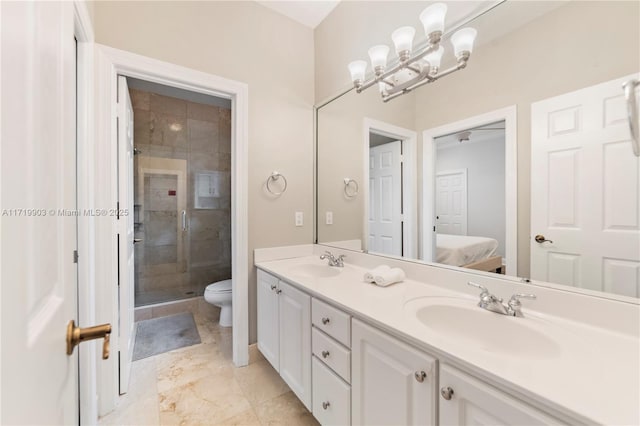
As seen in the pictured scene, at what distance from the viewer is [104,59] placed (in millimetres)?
1496

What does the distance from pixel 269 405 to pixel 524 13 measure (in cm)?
234

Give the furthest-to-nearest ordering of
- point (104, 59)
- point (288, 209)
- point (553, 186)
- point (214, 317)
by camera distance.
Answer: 1. point (214, 317)
2. point (288, 209)
3. point (104, 59)
4. point (553, 186)

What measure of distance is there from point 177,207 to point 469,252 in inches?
125

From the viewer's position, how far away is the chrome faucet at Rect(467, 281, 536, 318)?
1007 mm

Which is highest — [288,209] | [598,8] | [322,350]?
[598,8]

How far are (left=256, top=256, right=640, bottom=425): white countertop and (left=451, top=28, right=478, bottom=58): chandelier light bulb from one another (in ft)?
3.79

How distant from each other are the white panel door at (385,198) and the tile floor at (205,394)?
109 cm

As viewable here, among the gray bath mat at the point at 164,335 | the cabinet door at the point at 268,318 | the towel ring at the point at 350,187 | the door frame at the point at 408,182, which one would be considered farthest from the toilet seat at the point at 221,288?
→ the door frame at the point at 408,182

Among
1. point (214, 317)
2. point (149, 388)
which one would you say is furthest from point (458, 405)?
point (214, 317)

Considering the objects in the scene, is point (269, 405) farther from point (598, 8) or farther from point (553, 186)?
point (598, 8)

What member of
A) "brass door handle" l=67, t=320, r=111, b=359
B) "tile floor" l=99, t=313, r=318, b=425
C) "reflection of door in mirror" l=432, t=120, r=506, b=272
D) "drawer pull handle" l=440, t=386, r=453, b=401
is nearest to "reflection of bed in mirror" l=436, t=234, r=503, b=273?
"reflection of door in mirror" l=432, t=120, r=506, b=272

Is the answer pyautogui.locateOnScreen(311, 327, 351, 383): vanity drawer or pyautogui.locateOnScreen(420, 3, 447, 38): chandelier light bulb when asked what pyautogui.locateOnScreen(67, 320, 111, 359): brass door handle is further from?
pyautogui.locateOnScreen(420, 3, 447, 38): chandelier light bulb

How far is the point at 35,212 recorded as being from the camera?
0.39 metres

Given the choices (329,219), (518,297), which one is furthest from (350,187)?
(518,297)
